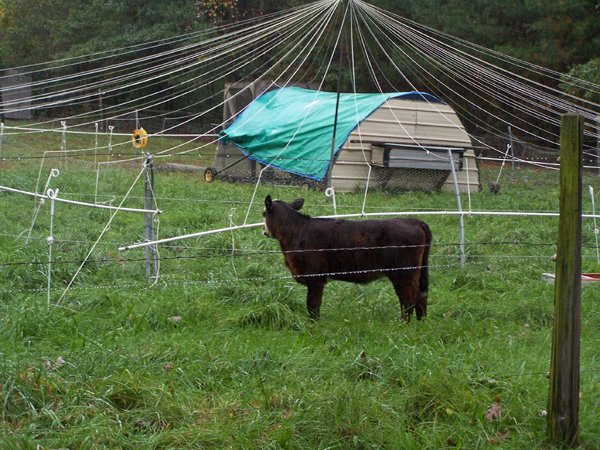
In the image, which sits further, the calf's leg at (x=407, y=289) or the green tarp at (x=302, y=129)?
the green tarp at (x=302, y=129)

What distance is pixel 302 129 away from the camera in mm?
19641

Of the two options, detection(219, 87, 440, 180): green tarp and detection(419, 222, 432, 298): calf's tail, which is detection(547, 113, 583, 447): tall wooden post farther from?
detection(219, 87, 440, 180): green tarp

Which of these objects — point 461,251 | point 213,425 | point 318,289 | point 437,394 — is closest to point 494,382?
point 437,394

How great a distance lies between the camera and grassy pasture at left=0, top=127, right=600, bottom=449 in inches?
211

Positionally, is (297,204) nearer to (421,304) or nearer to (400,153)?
(421,304)

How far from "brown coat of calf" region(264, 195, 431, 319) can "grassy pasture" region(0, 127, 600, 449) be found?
11.1 inches

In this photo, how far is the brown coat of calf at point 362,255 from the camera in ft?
27.8

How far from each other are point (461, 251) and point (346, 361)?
15.1 ft

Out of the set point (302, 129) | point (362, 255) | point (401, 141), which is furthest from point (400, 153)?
point (362, 255)

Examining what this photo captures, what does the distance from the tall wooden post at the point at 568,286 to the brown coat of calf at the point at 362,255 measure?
3229mm

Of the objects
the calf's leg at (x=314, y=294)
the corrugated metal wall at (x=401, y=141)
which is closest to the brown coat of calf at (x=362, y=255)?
the calf's leg at (x=314, y=294)

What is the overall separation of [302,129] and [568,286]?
48.5 ft

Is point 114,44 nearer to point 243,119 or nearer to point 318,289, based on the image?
point 243,119

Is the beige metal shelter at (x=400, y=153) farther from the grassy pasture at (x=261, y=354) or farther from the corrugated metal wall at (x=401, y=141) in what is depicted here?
the grassy pasture at (x=261, y=354)
